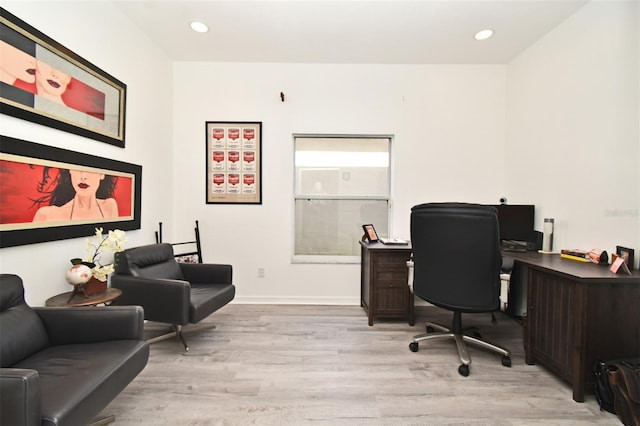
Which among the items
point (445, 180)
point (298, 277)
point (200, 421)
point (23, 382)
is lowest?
point (200, 421)

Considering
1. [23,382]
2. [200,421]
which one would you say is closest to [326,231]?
[200,421]

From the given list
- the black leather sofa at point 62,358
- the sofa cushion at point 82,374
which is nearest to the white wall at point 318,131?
the black leather sofa at point 62,358

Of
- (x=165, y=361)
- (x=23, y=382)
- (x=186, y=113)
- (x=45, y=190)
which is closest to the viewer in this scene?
(x=23, y=382)

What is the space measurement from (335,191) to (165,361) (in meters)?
2.46

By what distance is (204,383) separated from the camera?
6.08ft

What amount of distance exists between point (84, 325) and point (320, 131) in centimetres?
283

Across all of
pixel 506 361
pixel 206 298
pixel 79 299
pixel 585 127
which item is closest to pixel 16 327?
pixel 79 299

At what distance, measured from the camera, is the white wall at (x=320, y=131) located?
335 cm

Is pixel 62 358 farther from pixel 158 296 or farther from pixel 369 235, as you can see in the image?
pixel 369 235

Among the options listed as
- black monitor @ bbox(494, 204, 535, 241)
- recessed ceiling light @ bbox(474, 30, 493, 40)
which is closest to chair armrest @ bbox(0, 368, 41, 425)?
black monitor @ bbox(494, 204, 535, 241)

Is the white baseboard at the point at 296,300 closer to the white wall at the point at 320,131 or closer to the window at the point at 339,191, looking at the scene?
the white wall at the point at 320,131

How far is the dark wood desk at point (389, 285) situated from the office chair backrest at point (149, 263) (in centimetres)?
197

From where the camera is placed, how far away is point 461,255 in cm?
194

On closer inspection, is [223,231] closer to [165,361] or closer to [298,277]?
[298,277]
